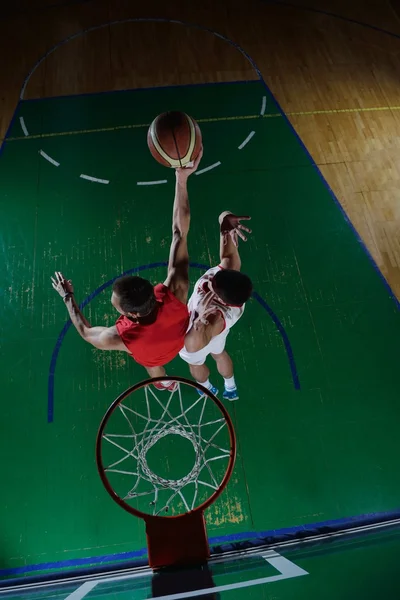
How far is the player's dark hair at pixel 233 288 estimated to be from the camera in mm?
2719

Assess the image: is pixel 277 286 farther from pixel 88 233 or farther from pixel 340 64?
pixel 340 64

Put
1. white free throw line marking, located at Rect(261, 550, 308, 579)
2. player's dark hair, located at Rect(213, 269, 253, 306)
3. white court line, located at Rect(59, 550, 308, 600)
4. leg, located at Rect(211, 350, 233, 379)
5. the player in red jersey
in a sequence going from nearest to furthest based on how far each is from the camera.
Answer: white court line, located at Rect(59, 550, 308, 600), white free throw line marking, located at Rect(261, 550, 308, 579), the player in red jersey, player's dark hair, located at Rect(213, 269, 253, 306), leg, located at Rect(211, 350, 233, 379)

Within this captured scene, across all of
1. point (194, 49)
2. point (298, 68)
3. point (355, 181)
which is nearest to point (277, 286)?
point (355, 181)

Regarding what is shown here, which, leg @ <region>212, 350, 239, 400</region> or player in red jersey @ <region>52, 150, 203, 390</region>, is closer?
player in red jersey @ <region>52, 150, 203, 390</region>

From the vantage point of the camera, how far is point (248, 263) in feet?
14.6

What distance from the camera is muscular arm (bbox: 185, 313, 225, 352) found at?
2896 mm

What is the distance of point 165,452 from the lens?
3.61 metres

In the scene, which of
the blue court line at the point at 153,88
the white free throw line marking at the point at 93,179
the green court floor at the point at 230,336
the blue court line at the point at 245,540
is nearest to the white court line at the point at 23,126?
the green court floor at the point at 230,336

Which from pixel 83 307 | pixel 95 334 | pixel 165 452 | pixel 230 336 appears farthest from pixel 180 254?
pixel 165 452

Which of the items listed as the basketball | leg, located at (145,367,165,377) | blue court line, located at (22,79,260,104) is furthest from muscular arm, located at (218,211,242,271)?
blue court line, located at (22,79,260,104)

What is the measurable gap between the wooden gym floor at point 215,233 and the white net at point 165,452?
16cm

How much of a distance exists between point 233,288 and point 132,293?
2.06 ft

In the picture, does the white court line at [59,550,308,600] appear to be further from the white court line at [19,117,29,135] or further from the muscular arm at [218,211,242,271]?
the white court line at [19,117,29,135]

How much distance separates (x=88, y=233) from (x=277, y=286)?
79.0 inches
